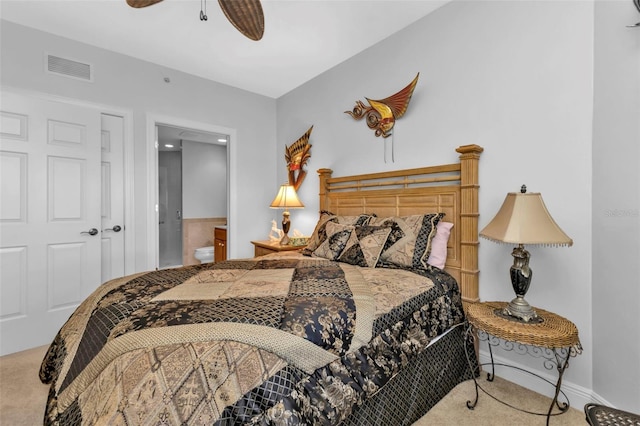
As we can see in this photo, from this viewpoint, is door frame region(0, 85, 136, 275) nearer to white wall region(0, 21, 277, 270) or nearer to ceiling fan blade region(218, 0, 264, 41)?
white wall region(0, 21, 277, 270)

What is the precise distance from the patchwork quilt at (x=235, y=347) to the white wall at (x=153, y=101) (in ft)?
7.01

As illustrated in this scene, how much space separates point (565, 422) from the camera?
1602mm

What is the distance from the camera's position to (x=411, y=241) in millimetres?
2102

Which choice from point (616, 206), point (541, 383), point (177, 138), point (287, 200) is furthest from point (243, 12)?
point (177, 138)

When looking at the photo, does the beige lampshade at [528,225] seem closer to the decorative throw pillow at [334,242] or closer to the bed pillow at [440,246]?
the bed pillow at [440,246]

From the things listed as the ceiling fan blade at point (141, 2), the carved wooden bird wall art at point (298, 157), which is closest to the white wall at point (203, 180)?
the carved wooden bird wall art at point (298, 157)

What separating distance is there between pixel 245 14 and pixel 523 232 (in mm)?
2042

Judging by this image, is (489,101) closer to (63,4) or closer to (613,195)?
(613,195)

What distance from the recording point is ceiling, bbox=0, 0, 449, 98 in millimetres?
2336

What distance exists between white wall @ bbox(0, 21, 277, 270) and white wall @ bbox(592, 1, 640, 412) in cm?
341

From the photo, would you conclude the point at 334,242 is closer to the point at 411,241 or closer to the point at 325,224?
the point at 325,224

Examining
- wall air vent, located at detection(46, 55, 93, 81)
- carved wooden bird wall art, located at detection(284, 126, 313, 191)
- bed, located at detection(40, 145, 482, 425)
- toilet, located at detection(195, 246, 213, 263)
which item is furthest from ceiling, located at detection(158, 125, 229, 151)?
bed, located at detection(40, 145, 482, 425)

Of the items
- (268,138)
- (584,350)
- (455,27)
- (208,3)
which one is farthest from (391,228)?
Result: (268,138)

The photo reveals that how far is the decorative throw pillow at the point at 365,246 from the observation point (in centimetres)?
212
